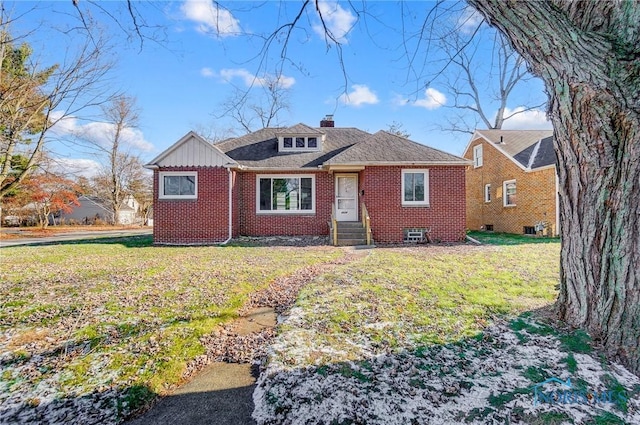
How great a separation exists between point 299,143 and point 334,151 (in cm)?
173

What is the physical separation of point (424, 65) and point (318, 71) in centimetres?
172

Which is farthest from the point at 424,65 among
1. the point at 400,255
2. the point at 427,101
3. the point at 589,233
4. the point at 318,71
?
the point at 400,255

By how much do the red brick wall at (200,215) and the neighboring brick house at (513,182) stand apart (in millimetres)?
10976

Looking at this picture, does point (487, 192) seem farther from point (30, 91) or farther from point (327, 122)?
point (30, 91)

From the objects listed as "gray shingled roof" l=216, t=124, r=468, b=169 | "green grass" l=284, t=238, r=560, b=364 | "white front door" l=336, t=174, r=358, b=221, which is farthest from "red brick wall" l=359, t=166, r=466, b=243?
"green grass" l=284, t=238, r=560, b=364

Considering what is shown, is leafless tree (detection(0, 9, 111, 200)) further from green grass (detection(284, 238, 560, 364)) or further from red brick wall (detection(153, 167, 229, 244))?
green grass (detection(284, 238, 560, 364))

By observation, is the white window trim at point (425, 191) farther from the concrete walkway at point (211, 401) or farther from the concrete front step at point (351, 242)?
the concrete walkway at point (211, 401)

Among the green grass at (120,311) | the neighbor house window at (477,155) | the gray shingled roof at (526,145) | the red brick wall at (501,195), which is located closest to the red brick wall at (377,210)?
the green grass at (120,311)

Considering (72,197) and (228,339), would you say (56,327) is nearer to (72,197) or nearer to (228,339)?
(228,339)

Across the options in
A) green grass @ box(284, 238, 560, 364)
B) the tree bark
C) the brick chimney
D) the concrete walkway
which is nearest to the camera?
the concrete walkway

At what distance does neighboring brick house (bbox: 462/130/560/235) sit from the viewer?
13688 millimetres

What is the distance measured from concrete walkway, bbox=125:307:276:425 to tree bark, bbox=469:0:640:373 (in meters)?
3.62
